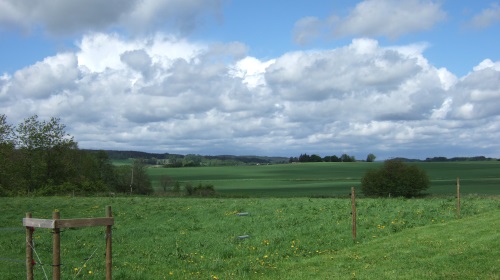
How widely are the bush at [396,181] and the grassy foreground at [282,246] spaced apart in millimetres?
51465

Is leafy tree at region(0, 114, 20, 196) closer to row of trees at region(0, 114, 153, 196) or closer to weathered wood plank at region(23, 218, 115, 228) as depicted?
row of trees at region(0, 114, 153, 196)

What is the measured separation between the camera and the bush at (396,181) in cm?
7994

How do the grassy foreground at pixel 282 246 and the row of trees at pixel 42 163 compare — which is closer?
the grassy foreground at pixel 282 246

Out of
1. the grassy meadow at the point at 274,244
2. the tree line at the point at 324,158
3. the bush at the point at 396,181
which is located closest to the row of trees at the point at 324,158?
the tree line at the point at 324,158

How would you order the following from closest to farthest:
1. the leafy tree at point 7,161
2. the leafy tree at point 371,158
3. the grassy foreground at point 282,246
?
the grassy foreground at point 282,246
the leafy tree at point 7,161
the leafy tree at point 371,158

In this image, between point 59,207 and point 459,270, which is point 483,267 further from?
point 59,207

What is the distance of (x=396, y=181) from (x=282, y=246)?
6623 centimetres

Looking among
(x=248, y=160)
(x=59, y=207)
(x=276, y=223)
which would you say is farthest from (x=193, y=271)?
(x=248, y=160)

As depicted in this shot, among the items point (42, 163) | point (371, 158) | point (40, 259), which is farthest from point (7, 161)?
point (371, 158)

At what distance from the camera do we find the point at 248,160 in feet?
616

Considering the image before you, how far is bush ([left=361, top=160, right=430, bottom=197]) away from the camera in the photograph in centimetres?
7994

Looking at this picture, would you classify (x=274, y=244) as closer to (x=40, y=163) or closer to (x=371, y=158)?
(x=40, y=163)

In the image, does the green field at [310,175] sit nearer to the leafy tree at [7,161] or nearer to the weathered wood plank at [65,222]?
the leafy tree at [7,161]

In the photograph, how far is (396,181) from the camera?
265 feet
